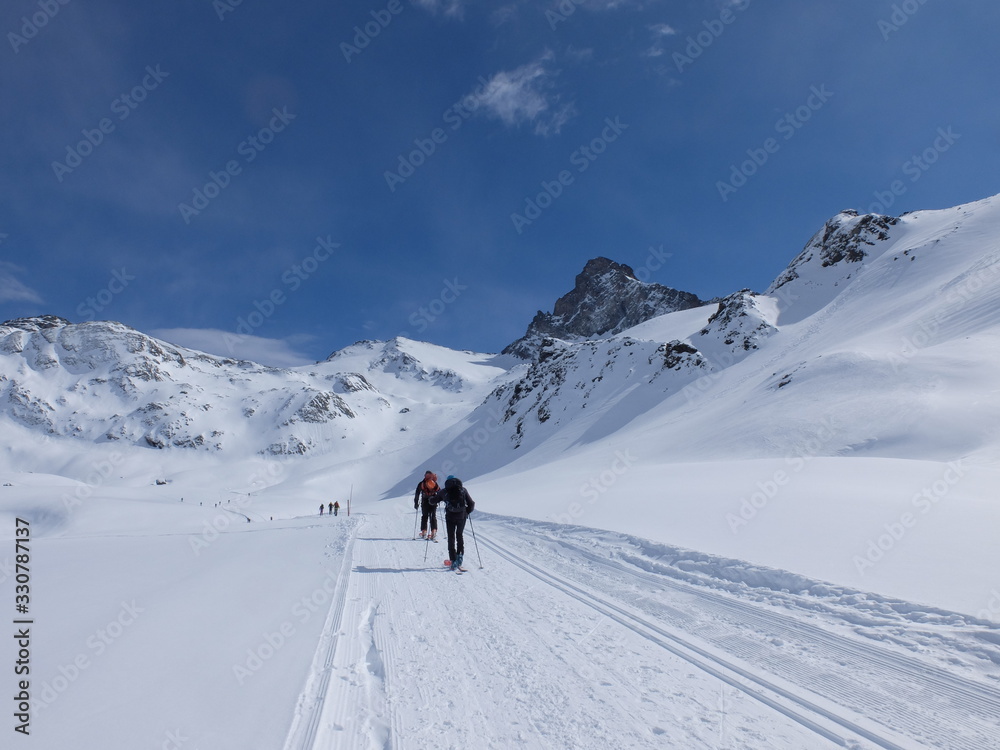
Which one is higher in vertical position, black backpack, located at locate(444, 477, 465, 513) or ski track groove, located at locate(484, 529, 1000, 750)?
black backpack, located at locate(444, 477, 465, 513)

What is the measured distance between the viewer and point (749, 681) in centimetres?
438

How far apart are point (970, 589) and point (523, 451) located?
62301 mm

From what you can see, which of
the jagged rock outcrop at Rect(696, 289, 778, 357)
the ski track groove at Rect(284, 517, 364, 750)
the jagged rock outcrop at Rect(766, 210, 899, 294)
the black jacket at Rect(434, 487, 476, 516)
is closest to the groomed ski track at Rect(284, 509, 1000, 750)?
the ski track groove at Rect(284, 517, 364, 750)

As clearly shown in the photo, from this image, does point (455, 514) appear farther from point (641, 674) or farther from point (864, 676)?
point (864, 676)

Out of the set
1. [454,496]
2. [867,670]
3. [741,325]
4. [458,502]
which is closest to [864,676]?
[867,670]

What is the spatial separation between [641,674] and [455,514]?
6092mm

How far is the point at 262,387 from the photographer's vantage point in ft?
507

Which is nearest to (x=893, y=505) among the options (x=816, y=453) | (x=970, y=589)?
(x=970, y=589)

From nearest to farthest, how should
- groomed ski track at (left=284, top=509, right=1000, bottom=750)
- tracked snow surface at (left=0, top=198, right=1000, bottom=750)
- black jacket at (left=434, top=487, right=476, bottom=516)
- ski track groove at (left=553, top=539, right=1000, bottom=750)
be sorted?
groomed ski track at (left=284, top=509, right=1000, bottom=750), tracked snow surface at (left=0, top=198, right=1000, bottom=750), ski track groove at (left=553, top=539, right=1000, bottom=750), black jacket at (left=434, top=487, right=476, bottom=516)

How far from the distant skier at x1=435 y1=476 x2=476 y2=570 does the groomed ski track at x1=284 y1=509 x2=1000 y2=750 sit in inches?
86.4

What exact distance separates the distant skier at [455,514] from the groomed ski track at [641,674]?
2.20 metres

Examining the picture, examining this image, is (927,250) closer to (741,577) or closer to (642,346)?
(642,346)

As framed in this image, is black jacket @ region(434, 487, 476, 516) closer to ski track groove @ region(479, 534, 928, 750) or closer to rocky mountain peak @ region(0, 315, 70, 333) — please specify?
ski track groove @ region(479, 534, 928, 750)

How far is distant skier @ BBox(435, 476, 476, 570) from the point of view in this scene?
9.73m
